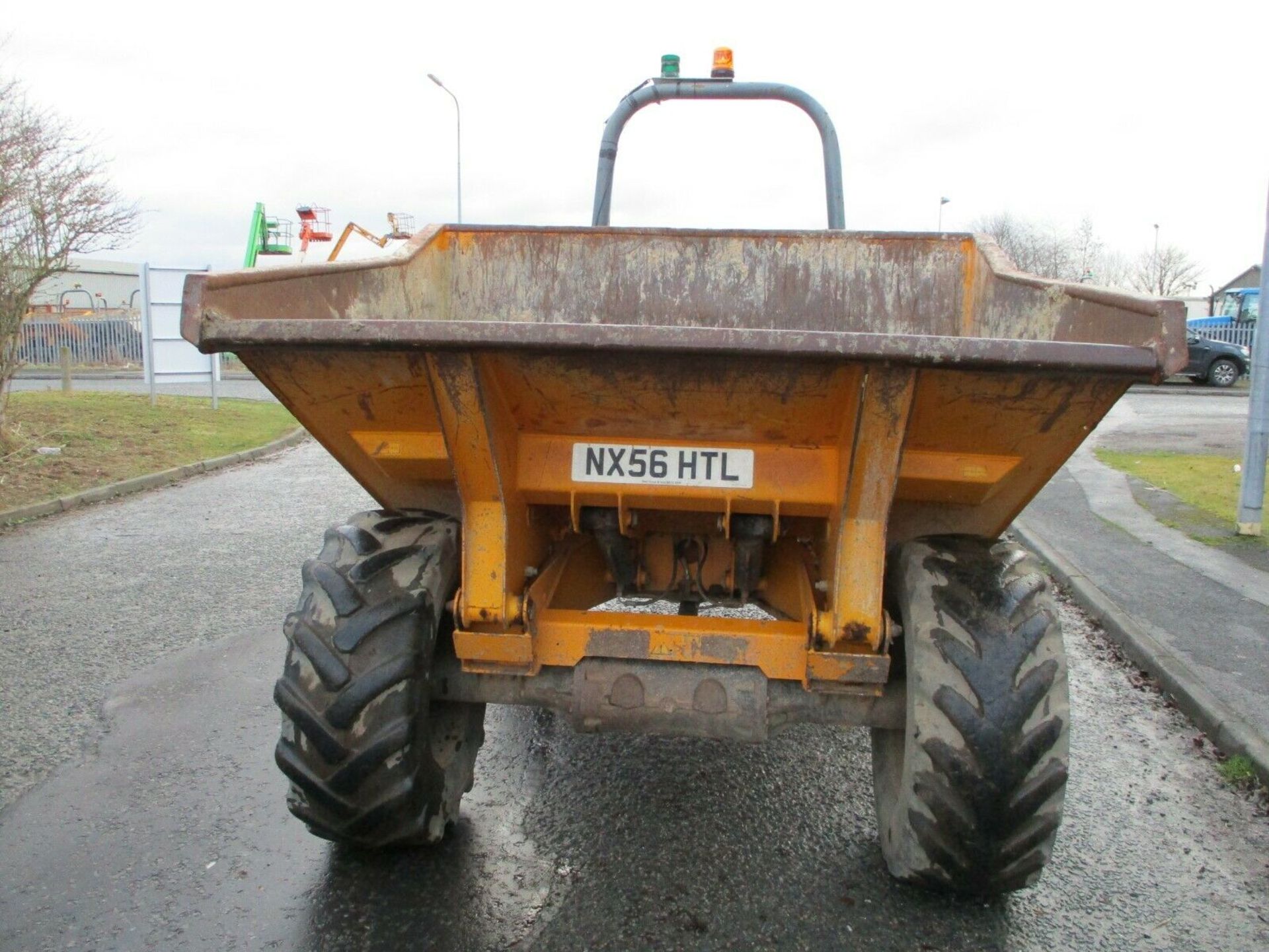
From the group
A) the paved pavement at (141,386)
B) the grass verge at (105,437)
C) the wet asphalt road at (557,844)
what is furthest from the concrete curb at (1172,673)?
the paved pavement at (141,386)

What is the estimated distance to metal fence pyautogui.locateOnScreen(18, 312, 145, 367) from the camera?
29.1m

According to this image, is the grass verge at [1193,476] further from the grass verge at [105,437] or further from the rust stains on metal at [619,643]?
the grass verge at [105,437]

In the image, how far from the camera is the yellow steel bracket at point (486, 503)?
2.46 m

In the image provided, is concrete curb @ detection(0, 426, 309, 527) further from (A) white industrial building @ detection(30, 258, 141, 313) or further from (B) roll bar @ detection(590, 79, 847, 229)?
(A) white industrial building @ detection(30, 258, 141, 313)

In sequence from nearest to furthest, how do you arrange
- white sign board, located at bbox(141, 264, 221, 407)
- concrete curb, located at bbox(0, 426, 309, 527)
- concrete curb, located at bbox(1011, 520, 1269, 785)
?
concrete curb, located at bbox(1011, 520, 1269, 785) → concrete curb, located at bbox(0, 426, 309, 527) → white sign board, located at bbox(141, 264, 221, 407)

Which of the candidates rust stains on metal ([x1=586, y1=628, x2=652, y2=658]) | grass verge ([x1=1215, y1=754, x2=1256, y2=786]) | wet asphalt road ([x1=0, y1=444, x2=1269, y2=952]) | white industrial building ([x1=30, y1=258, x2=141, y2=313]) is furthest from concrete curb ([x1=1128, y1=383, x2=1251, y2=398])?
white industrial building ([x1=30, y1=258, x2=141, y2=313])

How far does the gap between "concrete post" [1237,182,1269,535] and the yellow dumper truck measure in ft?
17.4

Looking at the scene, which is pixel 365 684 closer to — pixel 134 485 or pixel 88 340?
pixel 134 485

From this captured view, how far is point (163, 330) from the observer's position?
14.9m

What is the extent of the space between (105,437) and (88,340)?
70.0 feet

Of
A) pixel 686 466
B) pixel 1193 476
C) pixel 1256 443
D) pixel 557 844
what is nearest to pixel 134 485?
pixel 557 844

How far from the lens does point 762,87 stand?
500 cm

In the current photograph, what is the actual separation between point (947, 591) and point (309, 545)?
582 centimetres

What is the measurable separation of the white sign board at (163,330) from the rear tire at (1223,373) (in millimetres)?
23427
